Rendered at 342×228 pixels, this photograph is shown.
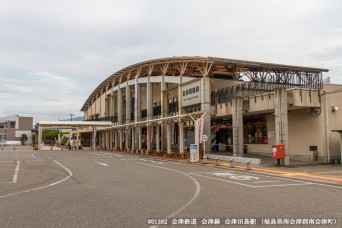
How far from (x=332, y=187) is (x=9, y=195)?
1134 cm

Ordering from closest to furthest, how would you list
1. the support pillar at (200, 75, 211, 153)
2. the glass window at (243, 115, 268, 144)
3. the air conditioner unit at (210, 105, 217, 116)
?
the glass window at (243, 115, 268, 144) → the support pillar at (200, 75, 211, 153) → the air conditioner unit at (210, 105, 217, 116)

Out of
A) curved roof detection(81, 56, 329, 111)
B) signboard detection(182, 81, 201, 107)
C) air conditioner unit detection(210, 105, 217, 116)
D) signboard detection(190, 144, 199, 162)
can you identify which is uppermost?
curved roof detection(81, 56, 329, 111)

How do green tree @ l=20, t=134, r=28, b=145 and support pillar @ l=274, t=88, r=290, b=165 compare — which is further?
green tree @ l=20, t=134, r=28, b=145

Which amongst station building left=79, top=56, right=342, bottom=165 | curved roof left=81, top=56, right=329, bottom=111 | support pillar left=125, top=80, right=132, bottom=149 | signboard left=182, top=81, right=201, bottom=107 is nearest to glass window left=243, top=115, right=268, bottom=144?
station building left=79, top=56, right=342, bottom=165

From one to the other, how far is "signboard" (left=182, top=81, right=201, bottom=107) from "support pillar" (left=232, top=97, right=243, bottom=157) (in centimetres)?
588

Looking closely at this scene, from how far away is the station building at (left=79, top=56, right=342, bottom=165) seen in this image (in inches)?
951

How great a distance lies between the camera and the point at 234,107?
27.9 meters

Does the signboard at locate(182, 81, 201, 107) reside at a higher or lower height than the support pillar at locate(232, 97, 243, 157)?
higher

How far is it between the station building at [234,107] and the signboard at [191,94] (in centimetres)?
10

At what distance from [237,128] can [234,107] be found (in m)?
1.72

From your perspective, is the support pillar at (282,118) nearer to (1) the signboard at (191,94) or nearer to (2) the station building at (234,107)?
(2) the station building at (234,107)

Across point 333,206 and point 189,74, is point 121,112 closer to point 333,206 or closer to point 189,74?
point 189,74

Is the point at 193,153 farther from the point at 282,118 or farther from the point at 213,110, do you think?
the point at 282,118

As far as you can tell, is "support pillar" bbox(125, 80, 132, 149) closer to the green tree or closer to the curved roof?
the curved roof
